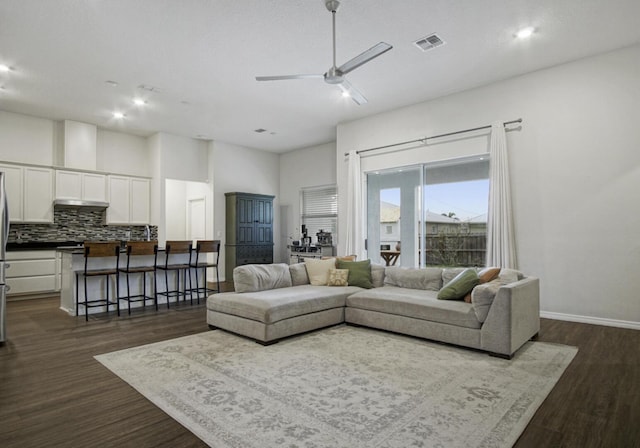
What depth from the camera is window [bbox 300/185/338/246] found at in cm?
897

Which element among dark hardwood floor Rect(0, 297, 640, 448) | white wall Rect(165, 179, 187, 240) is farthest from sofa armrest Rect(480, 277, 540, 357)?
white wall Rect(165, 179, 187, 240)

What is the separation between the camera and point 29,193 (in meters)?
6.86

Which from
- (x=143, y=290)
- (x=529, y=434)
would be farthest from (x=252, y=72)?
(x=529, y=434)

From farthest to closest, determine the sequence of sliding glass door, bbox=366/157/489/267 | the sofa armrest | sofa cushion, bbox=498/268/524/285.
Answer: sliding glass door, bbox=366/157/489/267 → sofa cushion, bbox=498/268/524/285 → the sofa armrest

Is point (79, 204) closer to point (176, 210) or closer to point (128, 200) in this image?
point (128, 200)

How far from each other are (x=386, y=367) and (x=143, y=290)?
14.1ft

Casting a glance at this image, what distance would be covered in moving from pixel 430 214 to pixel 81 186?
6682mm

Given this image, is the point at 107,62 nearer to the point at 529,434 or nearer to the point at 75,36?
the point at 75,36

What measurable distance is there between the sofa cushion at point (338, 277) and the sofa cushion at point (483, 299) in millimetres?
1873

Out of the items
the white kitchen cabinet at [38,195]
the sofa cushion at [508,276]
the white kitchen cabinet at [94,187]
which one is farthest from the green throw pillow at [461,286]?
the white kitchen cabinet at [38,195]

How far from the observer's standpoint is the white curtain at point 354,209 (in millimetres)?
6945

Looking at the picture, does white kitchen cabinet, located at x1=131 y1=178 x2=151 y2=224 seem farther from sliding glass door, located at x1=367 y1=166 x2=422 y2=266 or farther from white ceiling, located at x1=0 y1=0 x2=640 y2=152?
sliding glass door, located at x1=367 y1=166 x2=422 y2=266

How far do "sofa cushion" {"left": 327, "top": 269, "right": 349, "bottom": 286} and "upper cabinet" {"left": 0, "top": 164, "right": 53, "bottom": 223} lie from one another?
5692mm

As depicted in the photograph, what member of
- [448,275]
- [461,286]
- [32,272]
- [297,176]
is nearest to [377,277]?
[448,275]
